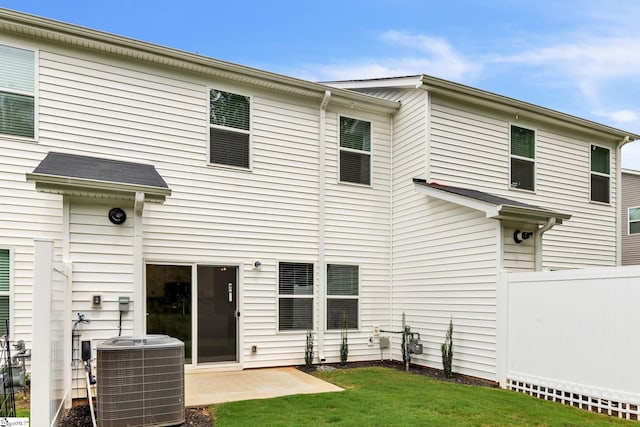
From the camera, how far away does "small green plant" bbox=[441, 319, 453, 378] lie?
7.36m

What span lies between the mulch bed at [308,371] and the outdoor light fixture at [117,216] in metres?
2.20

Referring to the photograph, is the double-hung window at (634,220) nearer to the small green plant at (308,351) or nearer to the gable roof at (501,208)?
the gable roof at (501,208)

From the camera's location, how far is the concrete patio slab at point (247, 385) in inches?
230

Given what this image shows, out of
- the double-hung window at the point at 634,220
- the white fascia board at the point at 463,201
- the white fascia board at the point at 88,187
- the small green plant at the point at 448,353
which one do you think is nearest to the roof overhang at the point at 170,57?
the white fascia board at the point at 463,201

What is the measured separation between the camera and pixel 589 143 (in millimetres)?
10812

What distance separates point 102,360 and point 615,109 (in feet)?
82.5

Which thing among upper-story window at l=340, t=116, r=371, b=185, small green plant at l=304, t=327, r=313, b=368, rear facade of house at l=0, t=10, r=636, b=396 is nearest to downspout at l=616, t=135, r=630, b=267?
rear facade of house at l=0, t=10, r=636, b=396

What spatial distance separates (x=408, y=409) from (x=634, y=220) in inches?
585

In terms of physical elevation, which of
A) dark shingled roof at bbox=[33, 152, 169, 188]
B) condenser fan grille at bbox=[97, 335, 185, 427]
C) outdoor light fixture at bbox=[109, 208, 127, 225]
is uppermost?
dark shingled roof at bbox=[33, 152, 169, 188]

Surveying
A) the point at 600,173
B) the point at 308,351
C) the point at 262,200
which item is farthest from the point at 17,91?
the point at 600,173

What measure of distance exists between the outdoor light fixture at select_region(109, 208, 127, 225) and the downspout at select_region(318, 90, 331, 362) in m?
3.75

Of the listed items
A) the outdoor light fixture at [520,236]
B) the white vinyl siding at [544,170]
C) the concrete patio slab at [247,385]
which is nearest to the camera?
the concrete patio slab at [247,385]

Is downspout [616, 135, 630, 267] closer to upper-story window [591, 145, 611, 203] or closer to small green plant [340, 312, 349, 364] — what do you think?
upper-story window [591, 145, 611, 203]

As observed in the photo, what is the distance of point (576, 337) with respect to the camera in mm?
5812
